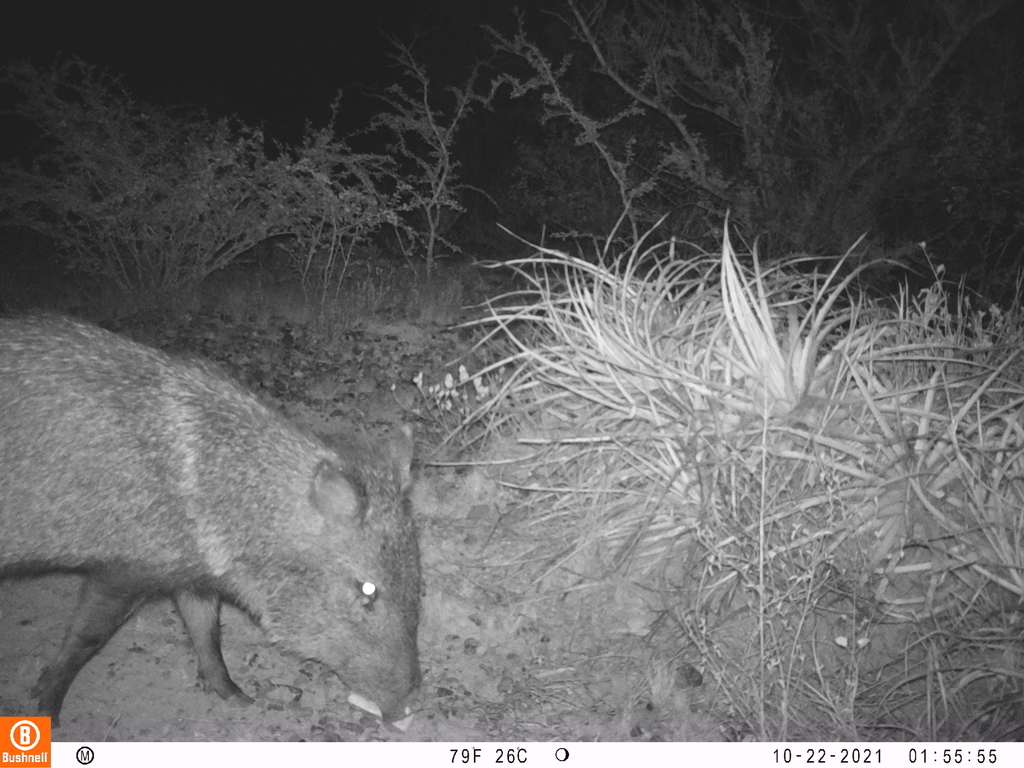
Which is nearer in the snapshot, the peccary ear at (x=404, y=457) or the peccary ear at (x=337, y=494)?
the peccary ear at (x=337, y=494)

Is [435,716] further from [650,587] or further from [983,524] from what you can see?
[983,524]

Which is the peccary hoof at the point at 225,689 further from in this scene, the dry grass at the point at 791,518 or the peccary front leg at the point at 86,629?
the dry grass at the point at 791,518

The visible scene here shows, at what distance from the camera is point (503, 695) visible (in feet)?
8.37

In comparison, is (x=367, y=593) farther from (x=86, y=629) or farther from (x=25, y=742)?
(x=25, y=742)

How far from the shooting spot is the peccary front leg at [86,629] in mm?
2266

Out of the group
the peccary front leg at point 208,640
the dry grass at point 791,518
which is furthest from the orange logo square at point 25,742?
the dry grass at point 791,518

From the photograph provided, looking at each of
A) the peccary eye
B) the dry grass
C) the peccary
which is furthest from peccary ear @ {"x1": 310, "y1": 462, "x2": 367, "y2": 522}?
the dry grass

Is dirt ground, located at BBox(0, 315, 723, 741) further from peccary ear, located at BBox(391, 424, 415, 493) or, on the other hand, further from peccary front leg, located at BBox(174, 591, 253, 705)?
peccary ear, located at BBox(391, 424, 415, 493)

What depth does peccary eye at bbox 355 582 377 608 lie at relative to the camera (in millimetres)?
2287

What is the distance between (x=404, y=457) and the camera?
8.67ft

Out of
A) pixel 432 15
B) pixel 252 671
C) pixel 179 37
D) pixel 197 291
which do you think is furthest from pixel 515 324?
pixel 179 37

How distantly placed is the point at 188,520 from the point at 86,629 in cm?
43

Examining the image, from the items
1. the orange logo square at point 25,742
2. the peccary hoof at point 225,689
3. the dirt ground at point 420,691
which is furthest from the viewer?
the peccary hoof at point 225,689

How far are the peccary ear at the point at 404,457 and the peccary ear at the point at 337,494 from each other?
0.29 m
